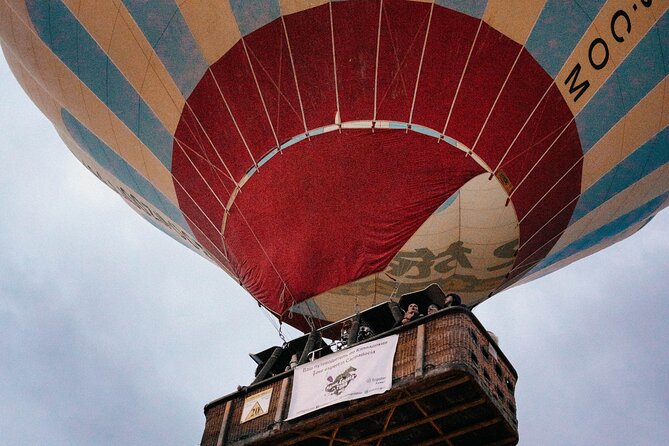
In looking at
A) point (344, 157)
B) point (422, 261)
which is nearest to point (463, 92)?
point (344, 157)

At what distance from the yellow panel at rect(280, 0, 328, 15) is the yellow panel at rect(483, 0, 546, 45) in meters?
1.42

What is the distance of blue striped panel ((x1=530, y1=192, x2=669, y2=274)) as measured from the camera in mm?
10672

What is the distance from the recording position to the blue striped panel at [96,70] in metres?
9.62

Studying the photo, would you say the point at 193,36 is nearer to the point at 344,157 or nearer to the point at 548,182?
the point at 344,157

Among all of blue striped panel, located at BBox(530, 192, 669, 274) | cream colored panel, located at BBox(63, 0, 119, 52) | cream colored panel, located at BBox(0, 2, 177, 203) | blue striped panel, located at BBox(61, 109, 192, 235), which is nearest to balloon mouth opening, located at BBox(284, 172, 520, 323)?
blue striped panel, located at BBox(530, 192, 669, 274)

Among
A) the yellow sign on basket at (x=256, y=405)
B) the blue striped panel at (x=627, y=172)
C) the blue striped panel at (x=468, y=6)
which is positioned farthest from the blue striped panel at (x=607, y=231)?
the yellow sign on basket at (x=256, y=405)

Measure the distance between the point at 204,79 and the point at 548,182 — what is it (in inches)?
128

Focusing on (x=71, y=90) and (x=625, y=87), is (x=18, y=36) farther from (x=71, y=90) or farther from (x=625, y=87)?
(x=625, y=87)

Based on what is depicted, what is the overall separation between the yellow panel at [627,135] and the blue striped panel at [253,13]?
10.3 ft

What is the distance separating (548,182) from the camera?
9.17m

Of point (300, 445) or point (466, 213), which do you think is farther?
point (466, 213)

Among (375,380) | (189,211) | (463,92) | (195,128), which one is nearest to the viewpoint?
(375,380)

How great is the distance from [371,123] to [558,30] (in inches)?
70.4

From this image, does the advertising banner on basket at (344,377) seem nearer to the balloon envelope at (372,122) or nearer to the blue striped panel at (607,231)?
the balloon envelope at (372,122)
